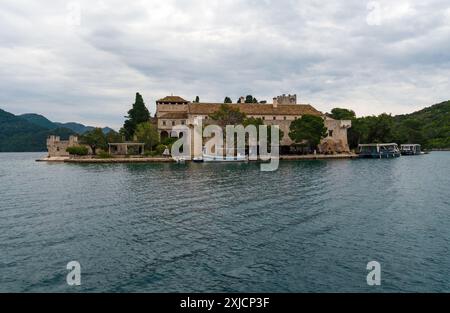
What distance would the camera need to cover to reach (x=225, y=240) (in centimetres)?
1648

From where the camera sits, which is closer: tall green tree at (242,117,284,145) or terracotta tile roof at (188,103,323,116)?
tall green tree at (242,117,284,145)

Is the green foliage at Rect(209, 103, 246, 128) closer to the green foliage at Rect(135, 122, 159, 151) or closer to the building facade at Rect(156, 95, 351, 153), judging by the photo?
the building facade at Rect(156, 95, 351, 153)

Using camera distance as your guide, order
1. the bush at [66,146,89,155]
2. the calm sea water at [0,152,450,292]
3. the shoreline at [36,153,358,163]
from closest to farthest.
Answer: the calm sea water at [0,152,450,292]
the shoreline at [36,153,358,163]
the bush at [66,146,89,155]

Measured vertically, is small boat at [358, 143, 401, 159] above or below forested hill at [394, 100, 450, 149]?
below

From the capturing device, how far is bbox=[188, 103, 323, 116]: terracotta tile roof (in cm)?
8539

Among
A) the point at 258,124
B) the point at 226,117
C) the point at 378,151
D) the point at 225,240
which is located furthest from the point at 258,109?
the point at 225,240

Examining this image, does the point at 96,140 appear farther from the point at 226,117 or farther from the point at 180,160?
the point at 226,117

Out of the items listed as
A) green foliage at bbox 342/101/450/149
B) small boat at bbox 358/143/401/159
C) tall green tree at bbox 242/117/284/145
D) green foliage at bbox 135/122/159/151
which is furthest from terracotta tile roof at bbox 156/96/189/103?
small boat at bbox 358/143/401/159

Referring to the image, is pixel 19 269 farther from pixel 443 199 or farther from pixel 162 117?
pixel 162 117

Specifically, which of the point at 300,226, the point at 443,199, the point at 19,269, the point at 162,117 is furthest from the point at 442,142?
the point at 19,269

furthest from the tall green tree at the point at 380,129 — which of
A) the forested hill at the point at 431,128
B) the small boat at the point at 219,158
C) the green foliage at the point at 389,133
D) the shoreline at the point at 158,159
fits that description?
the small boat at the point at 219,158

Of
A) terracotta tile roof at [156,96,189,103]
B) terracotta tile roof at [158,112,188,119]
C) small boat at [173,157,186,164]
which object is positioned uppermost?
terracotta tile roof at [156,96,189,103]

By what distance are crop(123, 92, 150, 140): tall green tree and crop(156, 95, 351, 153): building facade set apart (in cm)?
332

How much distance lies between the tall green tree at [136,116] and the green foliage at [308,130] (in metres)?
34.8
